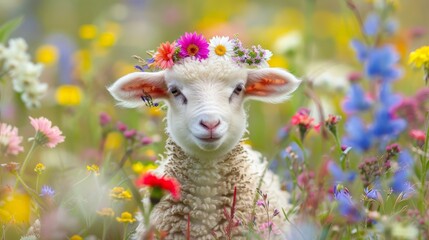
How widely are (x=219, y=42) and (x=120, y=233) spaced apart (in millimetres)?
1187

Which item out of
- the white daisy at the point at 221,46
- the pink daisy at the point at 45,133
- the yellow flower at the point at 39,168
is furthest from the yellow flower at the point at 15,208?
the white daisy at the point at 221,46

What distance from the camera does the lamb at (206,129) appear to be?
3648 millimetres

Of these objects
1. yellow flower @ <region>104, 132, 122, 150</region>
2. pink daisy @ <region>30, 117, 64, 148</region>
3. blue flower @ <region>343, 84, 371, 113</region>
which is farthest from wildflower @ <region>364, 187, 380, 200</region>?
yellow flower @ <region>104, 132, 122, 150</region>

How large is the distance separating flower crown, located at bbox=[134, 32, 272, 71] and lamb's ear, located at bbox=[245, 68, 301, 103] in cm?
17

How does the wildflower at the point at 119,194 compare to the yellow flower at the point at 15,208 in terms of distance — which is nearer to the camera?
the yellow flower at the point at 15,208

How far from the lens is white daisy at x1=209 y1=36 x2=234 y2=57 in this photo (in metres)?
3.71

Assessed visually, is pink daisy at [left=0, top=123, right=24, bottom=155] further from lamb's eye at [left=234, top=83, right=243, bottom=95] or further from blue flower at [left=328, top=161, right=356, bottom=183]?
blue flower at [left=328, top=161, right=356, bottom=183]

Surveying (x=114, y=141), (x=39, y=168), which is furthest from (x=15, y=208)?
(x=114, y=141)

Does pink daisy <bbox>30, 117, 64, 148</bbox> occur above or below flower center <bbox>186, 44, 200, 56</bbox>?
below

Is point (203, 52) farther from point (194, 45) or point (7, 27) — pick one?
point (7, 27)

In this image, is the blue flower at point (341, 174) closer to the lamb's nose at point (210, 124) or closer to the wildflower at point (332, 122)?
the wildflower at point (332, 122)

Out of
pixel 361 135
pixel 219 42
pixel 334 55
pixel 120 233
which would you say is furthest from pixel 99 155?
pixel 334 55

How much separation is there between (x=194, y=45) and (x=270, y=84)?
21.6 inches

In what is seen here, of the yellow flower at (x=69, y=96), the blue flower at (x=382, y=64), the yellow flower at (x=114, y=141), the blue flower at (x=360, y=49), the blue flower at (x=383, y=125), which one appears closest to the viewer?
the blue flower at (x=383, y=125)
